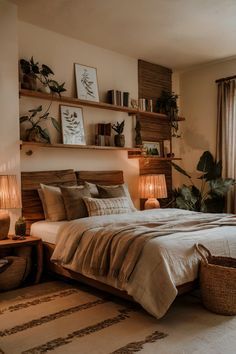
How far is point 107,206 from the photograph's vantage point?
383 cm

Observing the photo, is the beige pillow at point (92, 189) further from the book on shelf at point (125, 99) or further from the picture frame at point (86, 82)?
the book on shelf at point (125, 99)

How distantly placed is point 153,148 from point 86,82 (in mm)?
1588

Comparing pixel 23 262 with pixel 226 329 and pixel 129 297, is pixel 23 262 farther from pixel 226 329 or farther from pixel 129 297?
pixel 226 329

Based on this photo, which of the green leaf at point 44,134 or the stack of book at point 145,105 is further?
the stack of book at point 145,105

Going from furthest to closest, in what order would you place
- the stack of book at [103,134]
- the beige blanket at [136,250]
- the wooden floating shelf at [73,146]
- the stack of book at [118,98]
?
1. the stack of book at [118,98]
2. the stack of book at [103,134]
3. the wooden floating shelf at [73,146]
4. the beige blanket at [136,250]

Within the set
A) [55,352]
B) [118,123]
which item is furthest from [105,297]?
[118,123]

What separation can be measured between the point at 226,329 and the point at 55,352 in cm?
121

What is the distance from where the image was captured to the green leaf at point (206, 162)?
5364 mm

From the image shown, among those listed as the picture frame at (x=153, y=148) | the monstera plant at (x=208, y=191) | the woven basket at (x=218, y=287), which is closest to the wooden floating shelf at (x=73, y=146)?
the picture frame at (x=153, y=148)

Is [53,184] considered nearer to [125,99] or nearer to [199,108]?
[125,99]

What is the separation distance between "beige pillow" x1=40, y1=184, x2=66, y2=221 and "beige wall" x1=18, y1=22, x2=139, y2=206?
1.36 ft

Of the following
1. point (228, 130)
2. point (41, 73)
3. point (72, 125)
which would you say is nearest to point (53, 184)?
point (72, 125)

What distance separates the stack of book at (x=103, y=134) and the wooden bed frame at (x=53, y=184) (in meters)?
0.41

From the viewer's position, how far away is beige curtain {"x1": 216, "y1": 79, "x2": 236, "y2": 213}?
5277 millimetres
